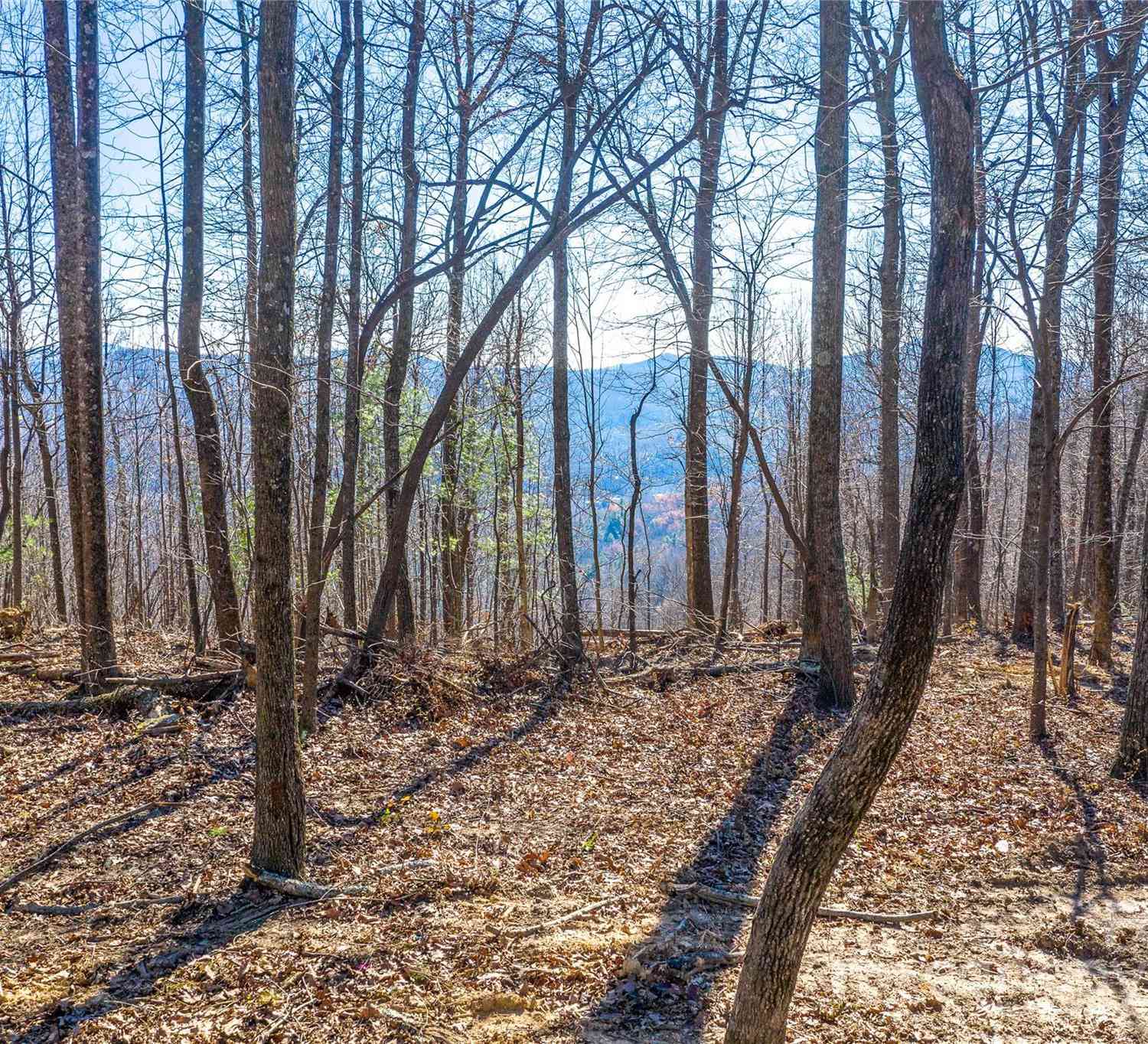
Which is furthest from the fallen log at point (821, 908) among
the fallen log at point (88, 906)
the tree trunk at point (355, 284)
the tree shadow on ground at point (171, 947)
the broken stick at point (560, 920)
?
the tree trunk at point (355, 284)

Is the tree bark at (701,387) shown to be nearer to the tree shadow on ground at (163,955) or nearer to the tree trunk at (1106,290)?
the tree trunk at (1106,290)

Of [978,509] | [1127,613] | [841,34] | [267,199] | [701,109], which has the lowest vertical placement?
[1127,613]

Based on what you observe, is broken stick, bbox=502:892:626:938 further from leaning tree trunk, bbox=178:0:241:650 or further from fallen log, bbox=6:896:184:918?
leaning tree trunk, bbox=178:0:241:650

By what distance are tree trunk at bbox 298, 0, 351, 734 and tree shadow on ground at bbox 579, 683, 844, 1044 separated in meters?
3.44

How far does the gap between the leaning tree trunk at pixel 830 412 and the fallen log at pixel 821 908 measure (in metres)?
4.02

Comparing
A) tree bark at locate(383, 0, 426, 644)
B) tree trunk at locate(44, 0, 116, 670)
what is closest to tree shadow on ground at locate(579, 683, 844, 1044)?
tree bark at locate(383, 0, 426, 644)

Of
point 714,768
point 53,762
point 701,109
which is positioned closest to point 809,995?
point 714,768

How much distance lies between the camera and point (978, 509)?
14898 millimetres

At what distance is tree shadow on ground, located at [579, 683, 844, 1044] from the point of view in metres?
3.57

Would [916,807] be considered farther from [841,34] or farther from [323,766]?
[841,34]

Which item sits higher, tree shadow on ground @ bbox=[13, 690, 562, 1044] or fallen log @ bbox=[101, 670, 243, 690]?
fallen log @ bbox=[101, 670, 243, 690]

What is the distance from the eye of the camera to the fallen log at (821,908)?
4.50 metres

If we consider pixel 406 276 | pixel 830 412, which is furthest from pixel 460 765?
pixel 830 412

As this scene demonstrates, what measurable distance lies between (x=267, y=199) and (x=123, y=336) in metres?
8.42
